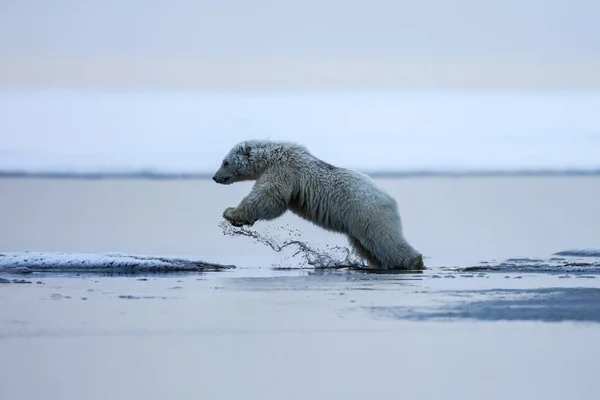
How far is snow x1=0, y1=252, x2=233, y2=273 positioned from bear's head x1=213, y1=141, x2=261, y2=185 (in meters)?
1.47

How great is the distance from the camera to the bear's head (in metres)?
14.7

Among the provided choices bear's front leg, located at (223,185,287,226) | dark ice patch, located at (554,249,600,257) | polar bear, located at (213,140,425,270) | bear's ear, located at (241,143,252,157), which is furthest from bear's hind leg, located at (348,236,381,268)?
dark ice patch, located at (554,249,600,257)

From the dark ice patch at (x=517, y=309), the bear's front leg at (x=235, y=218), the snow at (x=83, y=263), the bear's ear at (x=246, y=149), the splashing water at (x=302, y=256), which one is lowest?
the dark ice patch at (x=517, y=309)

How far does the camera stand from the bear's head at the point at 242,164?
14688 mm

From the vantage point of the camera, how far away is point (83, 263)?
43.9 feet

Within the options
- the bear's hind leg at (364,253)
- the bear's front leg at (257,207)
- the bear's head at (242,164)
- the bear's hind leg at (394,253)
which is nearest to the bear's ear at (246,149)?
the bear's head at (242,164)

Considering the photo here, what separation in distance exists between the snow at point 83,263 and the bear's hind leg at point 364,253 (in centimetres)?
157

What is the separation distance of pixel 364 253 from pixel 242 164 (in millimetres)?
1758

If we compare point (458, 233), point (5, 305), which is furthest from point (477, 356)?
point (458, 233)

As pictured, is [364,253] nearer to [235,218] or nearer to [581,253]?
[235,218]

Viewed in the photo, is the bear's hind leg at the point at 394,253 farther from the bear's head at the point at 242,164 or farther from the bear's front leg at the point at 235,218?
the bear's head at the point at 242,164

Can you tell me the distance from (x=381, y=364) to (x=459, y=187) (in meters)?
25.1

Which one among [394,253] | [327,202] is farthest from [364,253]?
[327,202]

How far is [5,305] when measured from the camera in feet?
34.6
